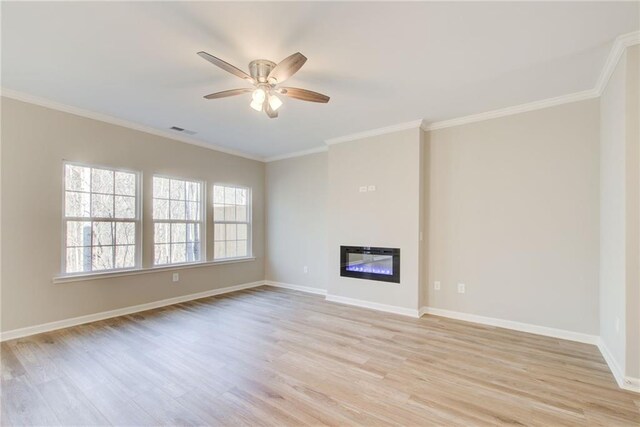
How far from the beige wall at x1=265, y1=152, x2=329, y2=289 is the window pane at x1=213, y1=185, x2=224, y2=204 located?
105 cm

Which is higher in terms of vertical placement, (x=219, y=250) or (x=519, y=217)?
(x=519, y=217)

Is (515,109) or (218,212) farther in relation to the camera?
Answer: (218,212)

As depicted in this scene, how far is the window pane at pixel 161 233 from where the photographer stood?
181 inches

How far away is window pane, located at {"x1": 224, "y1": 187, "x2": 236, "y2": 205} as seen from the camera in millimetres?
5696

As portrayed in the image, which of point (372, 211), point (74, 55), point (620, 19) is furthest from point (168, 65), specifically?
point (620, 19)

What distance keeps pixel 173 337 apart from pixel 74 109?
3.09 meters

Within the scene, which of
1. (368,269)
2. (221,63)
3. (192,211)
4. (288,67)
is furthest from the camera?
(192,211)

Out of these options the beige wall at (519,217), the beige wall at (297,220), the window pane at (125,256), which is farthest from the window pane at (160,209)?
the beige wall at (519,217)

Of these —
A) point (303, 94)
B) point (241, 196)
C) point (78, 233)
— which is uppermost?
point (303, 94)

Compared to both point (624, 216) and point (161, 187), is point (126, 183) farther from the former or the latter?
point (624, 216)

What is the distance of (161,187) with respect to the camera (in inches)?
185

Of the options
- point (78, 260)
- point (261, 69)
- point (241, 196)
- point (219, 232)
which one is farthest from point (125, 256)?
point (261, 69)

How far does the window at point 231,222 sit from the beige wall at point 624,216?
5323 mm

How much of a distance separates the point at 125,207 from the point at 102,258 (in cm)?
76
